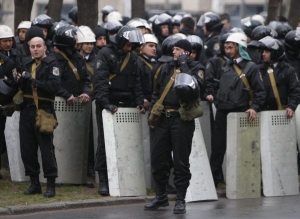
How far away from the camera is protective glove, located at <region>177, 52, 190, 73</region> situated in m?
12.9

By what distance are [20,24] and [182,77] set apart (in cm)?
457

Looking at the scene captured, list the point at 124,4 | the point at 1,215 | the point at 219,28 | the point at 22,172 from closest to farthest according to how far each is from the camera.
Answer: the point at 1,215, the point at 22,172, the point at 219,28, the point at 124,4

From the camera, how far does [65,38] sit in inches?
575

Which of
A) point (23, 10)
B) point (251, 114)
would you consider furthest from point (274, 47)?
point (23, 10)

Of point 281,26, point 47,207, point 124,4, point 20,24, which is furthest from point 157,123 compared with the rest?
point 124,4

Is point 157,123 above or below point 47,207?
above

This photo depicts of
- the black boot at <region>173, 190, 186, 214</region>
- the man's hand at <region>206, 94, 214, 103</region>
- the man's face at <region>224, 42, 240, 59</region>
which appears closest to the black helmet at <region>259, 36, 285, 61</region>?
the man's face at <region>224, 42, 240, 59</region>

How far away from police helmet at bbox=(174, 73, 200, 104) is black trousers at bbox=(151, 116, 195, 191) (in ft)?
1.11

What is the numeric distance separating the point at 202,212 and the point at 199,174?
1.15 metres

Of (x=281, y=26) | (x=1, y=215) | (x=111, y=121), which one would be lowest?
(x=1, y=215)

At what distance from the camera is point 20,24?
1648 cm

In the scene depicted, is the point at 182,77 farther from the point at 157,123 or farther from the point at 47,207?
the point at 47,207

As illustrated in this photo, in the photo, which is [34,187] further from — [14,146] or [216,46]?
[216,46]

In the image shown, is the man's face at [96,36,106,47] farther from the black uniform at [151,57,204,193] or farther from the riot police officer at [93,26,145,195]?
the black uniform at [151,57,204,193]
